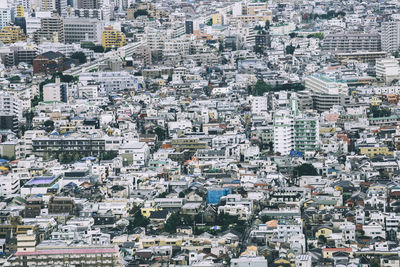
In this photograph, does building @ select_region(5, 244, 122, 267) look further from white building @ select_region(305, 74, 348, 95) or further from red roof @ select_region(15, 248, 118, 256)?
white building @ select_region(305, 74, 348, 95)

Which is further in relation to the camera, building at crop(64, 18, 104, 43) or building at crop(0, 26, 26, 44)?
building at crop(64, 18, 104, 43)

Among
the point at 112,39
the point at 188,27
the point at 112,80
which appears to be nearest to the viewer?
the point at 112,80

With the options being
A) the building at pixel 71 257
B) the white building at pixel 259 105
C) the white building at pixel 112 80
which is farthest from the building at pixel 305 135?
the white building at pixel 112 80

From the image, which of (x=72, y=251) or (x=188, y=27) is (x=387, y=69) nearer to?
(x=188, y=27)

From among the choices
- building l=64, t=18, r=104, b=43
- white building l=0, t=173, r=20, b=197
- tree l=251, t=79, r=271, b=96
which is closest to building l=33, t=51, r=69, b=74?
building l=64, t=18, r=104, b=43

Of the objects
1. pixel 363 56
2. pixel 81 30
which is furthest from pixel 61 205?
pixel 81 30

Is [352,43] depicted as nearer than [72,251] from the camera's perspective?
No

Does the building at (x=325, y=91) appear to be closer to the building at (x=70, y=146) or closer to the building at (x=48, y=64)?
the building at (x=70, y=146)
